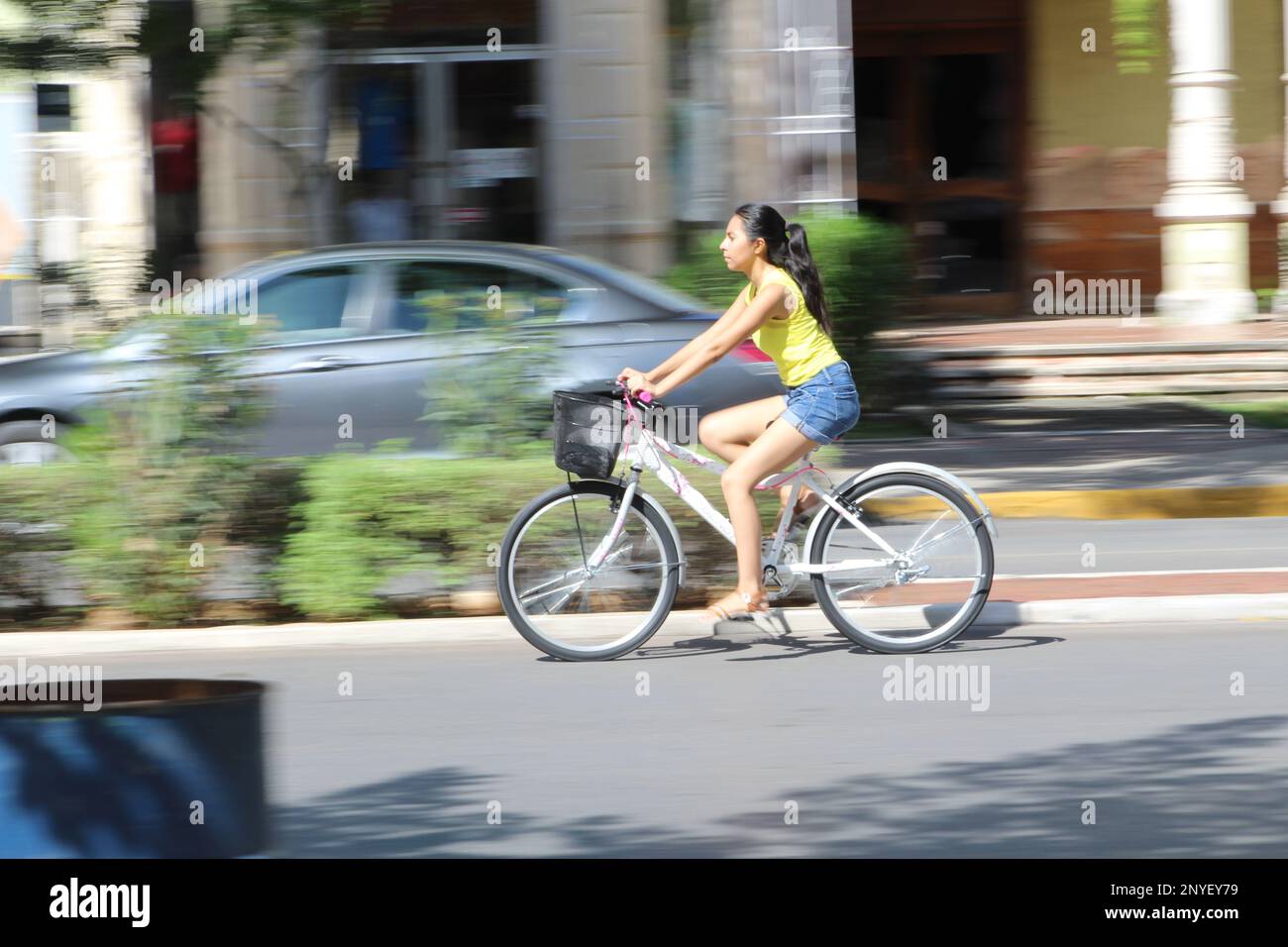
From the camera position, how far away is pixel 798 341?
695 centimetres

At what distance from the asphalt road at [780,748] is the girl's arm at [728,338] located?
1.16 metres

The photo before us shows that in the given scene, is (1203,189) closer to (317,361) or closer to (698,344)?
(317,361)

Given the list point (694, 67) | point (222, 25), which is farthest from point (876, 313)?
point (222, 25)

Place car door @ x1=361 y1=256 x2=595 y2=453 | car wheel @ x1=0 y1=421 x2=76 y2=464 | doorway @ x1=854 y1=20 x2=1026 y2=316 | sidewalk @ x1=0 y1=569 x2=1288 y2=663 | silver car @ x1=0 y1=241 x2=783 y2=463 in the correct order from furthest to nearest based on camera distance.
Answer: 1. doorway @ x1=854 y1=20 x2=1026 y2=316
2. car wheel @ x1=0 y1=421 x2=76 y2=464
3. silver car @ x1=0 y1=241 x2=783 y2=463
4. car door @ x1=361 y1=256 x2=595 y2=453
5. sidewalk @ x1=0 y1=569 x2=1288 y2=663

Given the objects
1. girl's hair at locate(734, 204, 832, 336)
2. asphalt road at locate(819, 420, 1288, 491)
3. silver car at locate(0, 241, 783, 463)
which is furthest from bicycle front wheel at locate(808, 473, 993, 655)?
asphalt road at locate(819, 420, 1288, 491)

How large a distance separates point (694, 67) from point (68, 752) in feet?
46.0

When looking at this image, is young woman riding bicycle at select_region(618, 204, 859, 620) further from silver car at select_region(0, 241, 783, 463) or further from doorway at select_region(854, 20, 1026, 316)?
doorway at select_region(854, 20, 1026, 316)

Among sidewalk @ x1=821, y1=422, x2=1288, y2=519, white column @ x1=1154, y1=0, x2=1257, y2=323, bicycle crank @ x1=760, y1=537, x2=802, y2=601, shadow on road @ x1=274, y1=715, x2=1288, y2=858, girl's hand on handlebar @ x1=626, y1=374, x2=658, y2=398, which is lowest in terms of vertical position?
shadow on road @ x1=274, y1=715, x2=1288, y2=858

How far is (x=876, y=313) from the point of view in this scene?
14086mm

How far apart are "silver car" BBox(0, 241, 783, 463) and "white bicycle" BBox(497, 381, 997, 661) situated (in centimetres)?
210

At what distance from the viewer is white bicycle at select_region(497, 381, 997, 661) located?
7.02 metres

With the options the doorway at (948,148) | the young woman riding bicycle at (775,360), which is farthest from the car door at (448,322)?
the doorway at (948,148)

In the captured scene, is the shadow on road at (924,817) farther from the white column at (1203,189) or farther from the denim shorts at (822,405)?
the white column at (1203,189)

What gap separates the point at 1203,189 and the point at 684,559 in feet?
39.1
